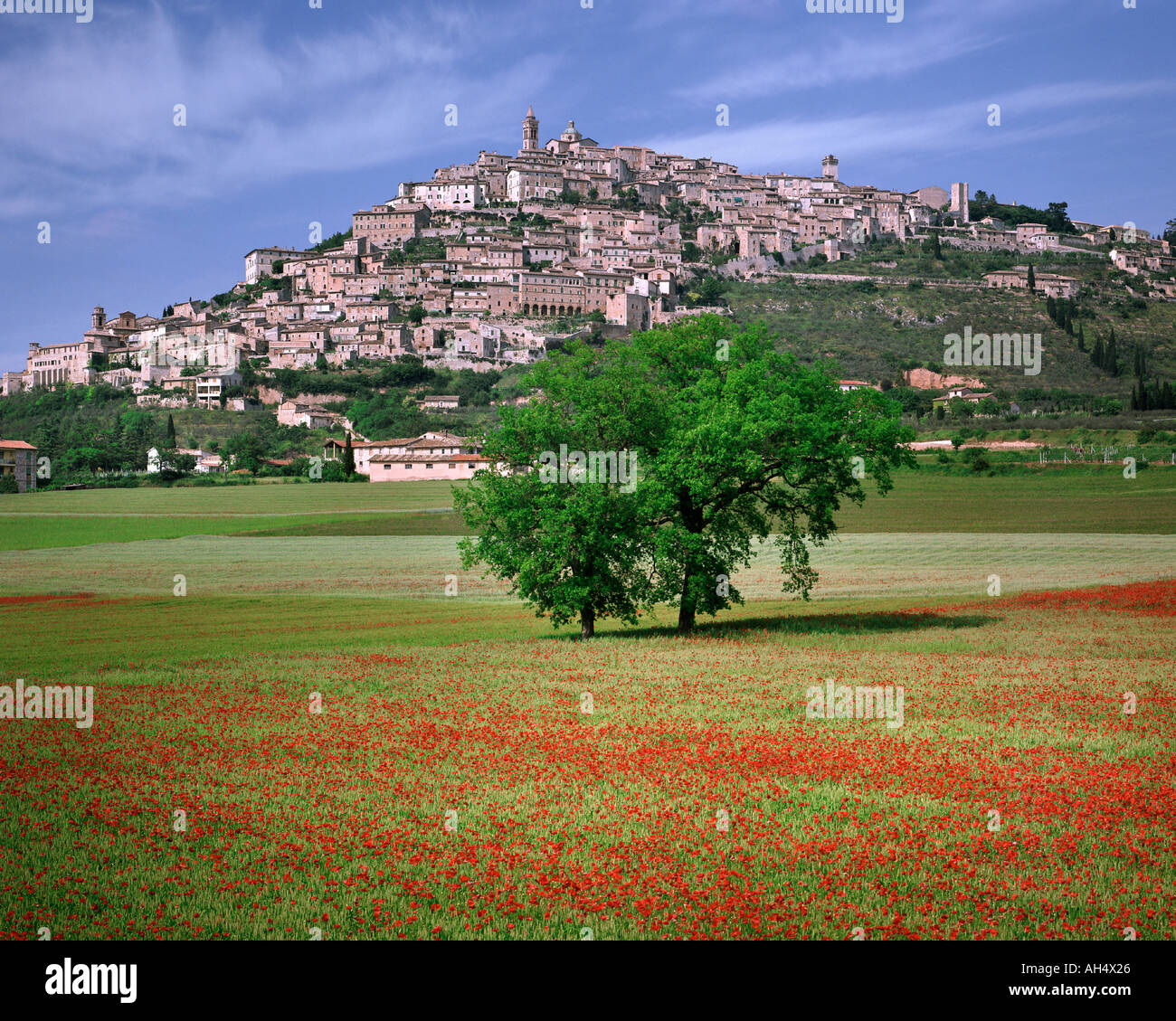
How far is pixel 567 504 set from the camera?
2725 cm

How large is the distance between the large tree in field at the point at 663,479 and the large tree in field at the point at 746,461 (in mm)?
53

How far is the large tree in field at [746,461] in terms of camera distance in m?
27.5

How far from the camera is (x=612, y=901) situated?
29.8 feet

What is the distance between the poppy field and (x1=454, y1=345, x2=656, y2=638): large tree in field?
Result: 4105 mm

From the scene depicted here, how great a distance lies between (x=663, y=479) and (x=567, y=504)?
9.52ft

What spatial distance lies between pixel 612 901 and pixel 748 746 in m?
6.01

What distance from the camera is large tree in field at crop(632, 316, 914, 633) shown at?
90.3 feet

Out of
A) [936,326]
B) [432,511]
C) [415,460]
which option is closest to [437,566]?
[432,511]

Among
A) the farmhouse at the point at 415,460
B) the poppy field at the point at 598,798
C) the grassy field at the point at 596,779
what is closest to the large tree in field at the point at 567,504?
the grassy field at the point at 596,779

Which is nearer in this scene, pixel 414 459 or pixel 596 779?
pixel 596 779

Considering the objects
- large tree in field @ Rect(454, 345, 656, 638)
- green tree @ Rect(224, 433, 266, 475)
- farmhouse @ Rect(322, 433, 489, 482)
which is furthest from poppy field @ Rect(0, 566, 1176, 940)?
green tree @ Rect(224, 433, 266, 475)

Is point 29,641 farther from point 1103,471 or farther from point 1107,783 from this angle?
point 1103,471

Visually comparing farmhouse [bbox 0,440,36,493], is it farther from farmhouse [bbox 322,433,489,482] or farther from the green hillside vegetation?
the green hillside vegetation

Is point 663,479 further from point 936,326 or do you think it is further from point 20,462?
A: point 936,326
